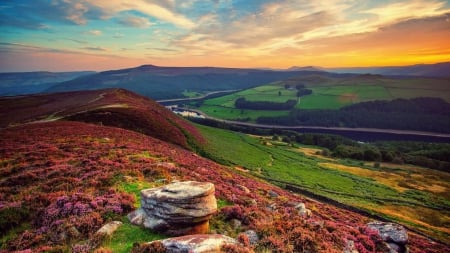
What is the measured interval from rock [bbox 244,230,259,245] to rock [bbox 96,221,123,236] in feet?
23.0

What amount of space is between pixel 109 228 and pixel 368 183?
70.7 m

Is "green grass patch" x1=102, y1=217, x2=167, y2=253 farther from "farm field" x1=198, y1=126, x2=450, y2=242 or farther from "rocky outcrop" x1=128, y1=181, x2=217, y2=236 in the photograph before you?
"farm field" x1=198, y1=126, x2=450, y2=242

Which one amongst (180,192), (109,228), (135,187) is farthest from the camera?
(135,187)

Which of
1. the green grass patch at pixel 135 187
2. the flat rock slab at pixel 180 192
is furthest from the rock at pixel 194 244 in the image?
the green grass patch at pixel 135 187

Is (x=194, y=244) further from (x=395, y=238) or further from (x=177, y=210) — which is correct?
(x=395, y=238)

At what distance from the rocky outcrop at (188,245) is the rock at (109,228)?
101 inches

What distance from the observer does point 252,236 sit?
14.2m

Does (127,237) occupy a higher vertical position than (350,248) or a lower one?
higher

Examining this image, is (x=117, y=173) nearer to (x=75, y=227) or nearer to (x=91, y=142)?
(x=75, y=227)


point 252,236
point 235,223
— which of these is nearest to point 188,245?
point 252,236

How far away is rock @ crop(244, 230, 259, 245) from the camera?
13.8 m

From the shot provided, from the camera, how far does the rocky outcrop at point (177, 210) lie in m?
12.8

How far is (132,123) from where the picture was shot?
51938 millimetres

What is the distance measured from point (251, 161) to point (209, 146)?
11.8 meters
